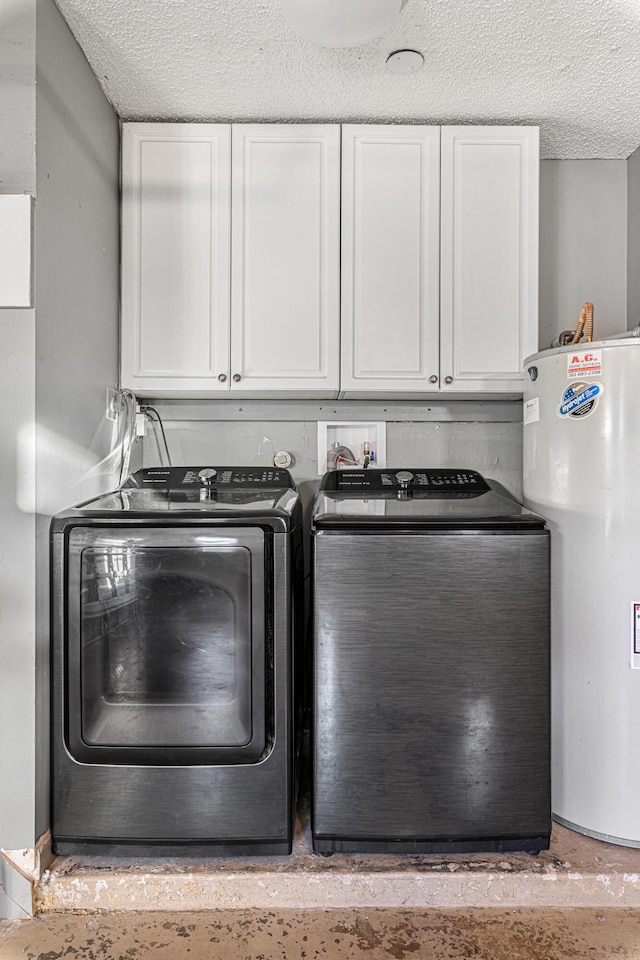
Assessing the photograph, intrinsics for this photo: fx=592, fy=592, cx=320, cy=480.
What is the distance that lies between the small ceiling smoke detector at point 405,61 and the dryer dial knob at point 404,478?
3.95 ft

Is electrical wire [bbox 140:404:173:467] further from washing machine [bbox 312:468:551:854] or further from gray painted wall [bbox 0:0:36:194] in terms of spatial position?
washing machine [bbox 312:468:551:854]

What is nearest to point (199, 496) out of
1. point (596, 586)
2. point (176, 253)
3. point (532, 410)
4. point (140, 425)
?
point (140, 425)

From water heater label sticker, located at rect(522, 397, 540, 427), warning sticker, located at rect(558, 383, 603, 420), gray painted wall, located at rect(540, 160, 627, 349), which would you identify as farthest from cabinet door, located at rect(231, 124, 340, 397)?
gray painted wall, located at rect(540, 160, 627, 349)

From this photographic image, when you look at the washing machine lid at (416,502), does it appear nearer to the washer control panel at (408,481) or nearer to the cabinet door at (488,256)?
the washer control panel at (408,481)

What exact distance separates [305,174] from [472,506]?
1224 millimetres

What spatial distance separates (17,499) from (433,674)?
1.09 m

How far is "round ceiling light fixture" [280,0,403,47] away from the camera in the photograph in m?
1.36

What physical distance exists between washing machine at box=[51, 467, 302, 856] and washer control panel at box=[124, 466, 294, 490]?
490 mm

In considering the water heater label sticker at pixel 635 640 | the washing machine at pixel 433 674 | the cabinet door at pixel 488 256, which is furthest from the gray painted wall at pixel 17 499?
the water heater label sticker at pixel 635 640

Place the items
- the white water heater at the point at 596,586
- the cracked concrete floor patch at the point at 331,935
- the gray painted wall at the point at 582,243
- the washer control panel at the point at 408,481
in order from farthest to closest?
the gray painted wall at the point at 582,243
the washer control panel at the point at 408,481
the white water heater at the point at 596,586
the cracked concrete floor patch at the point at 331,935

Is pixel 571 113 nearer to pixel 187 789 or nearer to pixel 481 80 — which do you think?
pixel 481 80

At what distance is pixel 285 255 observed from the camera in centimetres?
196

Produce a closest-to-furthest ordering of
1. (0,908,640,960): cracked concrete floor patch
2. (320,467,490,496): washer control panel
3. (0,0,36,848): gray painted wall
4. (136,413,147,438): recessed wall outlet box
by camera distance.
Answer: (0,908,640,960): cracked concrete floor patch → (0,0,36,848): gray painted wall → (320,467,490,496): washer control panel → (136,413,147,438): recessed wall outlet box

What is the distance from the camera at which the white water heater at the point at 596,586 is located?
1522mm
